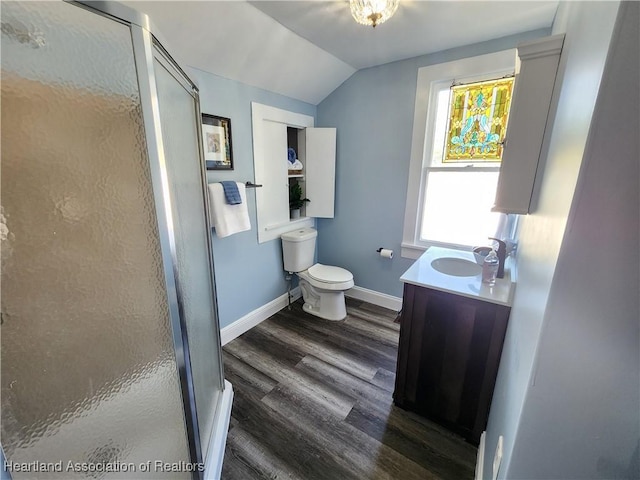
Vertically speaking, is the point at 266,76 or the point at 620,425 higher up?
the point at 266,76

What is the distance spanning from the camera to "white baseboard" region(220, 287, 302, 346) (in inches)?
85.7

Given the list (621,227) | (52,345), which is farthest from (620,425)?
(52,345)

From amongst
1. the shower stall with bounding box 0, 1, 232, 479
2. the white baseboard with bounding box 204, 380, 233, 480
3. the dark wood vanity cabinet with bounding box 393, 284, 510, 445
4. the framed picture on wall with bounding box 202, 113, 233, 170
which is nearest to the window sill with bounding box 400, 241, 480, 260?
the dark wood vanity cabinet with bounding box 393, 284, 510, 445

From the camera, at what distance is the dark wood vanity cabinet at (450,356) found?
128 cm

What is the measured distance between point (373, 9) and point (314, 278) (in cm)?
190

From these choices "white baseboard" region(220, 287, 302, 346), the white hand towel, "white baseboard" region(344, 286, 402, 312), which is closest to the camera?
the white hand towel

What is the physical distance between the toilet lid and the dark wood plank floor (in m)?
0.48

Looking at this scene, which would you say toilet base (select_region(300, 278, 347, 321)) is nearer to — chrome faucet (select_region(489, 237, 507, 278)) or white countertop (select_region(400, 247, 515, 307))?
white countertop (select_region(400, 247, 515, 307))

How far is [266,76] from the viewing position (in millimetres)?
1993

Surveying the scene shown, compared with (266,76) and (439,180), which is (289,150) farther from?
(439,180)

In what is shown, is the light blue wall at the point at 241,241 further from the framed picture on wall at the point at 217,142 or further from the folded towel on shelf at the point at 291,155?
the folded towel on shelf at the point at 291,155

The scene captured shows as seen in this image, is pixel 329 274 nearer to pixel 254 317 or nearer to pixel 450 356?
pixel 254 317

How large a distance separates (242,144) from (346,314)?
70.5 inches

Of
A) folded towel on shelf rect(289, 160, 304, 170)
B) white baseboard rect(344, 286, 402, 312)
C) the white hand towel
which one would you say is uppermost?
folded towel on shelf rect(289, 160, 304, 170)
